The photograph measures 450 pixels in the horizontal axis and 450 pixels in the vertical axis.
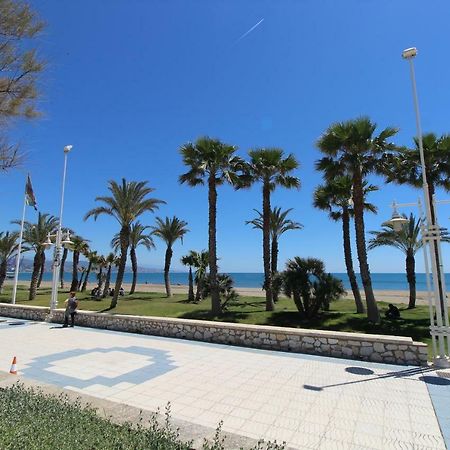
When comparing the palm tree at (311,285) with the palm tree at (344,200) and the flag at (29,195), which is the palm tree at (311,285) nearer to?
the palm tree at (344,200)

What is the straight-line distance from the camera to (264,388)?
688 centimetres

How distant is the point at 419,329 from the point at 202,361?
9736 millimetres

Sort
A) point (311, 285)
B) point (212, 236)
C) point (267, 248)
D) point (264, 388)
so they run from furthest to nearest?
point (267, 248)
point (212, 236)
point (311, 285)
point (264, 388)

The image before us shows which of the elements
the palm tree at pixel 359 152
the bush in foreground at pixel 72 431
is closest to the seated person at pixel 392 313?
the palm tree at pixel 359 152

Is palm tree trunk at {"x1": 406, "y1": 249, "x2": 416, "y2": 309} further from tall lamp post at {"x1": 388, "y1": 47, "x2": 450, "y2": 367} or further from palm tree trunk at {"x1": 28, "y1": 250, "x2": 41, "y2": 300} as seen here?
palm tree trunk at {"x1": 28, "y1": 250, "x2": 41, "y2": 300}

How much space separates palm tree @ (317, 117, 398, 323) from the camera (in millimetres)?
16047

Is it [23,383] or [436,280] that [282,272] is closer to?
[436,280]

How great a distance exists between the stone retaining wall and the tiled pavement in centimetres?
42

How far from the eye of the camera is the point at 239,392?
21.7 feet

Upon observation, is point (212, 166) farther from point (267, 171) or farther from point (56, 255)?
point (56, 255)

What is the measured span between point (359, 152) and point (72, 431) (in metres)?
16.1

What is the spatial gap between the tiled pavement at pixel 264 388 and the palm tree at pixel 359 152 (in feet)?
26.5

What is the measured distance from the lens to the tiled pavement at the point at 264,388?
16.4ft

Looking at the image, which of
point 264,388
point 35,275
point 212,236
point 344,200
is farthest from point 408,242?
point 35,275
